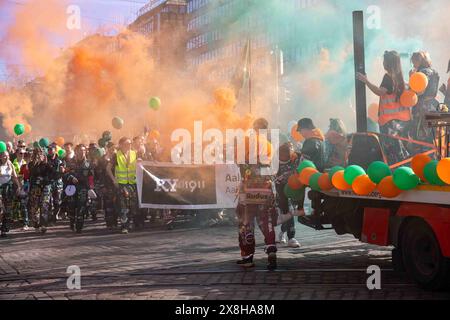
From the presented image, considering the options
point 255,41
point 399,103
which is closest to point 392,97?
point 399,103

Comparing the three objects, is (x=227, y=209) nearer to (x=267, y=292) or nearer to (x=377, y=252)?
(x=377, y=252)

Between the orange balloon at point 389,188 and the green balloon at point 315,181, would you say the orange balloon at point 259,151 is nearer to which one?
the green balloon at point 315,181

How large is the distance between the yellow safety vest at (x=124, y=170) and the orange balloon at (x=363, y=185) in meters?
6.84

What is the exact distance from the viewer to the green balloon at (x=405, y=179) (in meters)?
6.33

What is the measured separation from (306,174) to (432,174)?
2.31 m

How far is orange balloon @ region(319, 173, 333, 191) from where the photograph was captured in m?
7.67

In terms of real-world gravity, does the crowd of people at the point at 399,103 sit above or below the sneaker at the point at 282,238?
above

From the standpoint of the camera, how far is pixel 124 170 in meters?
13.0

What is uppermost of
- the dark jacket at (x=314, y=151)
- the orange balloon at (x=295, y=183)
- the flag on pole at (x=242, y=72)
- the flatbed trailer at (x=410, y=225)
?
the flag on pole at (x=242, y=72)

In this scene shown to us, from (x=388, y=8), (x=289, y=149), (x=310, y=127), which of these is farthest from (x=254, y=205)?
(x=388, y=8)

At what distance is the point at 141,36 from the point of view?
36719 mm

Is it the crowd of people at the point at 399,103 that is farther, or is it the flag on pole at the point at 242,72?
the flag on pole at the point at 242,72

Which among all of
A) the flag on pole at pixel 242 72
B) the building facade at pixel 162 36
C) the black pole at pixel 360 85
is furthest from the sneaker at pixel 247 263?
the building facade at pixel 162 36

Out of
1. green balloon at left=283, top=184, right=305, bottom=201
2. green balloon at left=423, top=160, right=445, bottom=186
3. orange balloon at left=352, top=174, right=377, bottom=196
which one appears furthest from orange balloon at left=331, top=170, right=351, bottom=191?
green balloon at left=423, top=160, right=445, bottom=186
